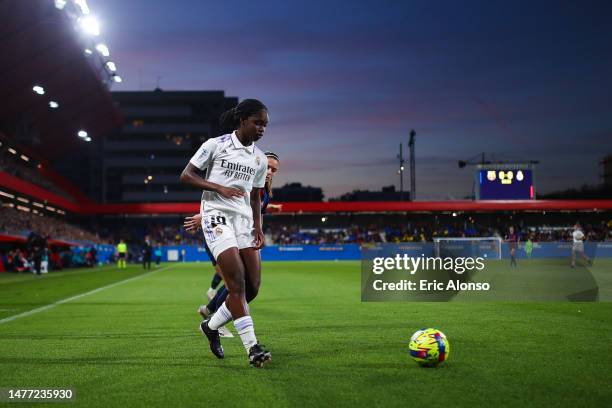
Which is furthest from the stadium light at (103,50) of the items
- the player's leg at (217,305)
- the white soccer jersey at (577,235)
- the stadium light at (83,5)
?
the player's leg at (217,305)

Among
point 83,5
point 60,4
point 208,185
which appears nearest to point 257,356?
point 208,185

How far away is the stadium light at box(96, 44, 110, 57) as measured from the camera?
39562 millimetres

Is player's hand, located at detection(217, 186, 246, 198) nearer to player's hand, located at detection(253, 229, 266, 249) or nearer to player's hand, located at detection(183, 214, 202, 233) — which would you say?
player's hand, located at detection(253, 229, 266, 249)

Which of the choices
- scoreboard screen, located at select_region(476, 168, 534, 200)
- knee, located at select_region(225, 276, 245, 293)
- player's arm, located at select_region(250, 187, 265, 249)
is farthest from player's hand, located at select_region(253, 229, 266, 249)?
scoreboard screen, located at select_region(476, 168, 534, 200)

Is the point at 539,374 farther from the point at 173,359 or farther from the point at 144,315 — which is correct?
the point at 144,315

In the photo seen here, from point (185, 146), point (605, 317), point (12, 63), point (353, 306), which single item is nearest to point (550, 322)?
point (605, 317)

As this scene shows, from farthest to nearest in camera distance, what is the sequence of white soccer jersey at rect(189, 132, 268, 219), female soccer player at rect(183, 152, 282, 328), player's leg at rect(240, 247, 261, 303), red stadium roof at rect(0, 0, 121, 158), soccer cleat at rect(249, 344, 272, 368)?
red stadium roof at rect(0, 0, 121, 158)
female soccer player at rect(183, 152, 282, 328)
player's leg at rect(240, 247, 261, 303)
white soccer jersey at rect(189, 132, 268, 219)
soccer cleat at rect(249, 344, 272, 368)

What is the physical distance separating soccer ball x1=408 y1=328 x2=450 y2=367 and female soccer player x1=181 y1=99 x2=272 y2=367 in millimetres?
1450

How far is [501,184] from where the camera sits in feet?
146

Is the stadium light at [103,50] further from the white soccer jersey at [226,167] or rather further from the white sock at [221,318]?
the white sock at [221,318]

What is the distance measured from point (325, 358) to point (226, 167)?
90.1 inches

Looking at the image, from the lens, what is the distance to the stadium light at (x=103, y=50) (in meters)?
39.6

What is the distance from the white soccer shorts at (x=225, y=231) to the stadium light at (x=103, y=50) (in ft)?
120

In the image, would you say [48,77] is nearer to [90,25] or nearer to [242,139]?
[90,25]
